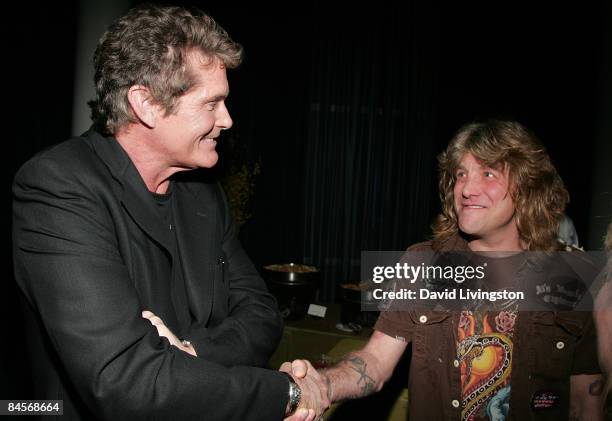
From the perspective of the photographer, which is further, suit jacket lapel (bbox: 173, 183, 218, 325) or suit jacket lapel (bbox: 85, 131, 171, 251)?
suit jacket lapel (bbox: 173, 183, 218, 325)

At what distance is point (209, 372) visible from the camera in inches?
51.0

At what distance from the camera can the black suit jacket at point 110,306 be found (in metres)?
1.20

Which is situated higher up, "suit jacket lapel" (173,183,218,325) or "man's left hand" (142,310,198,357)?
"suit jacket lapel" (173,183,218,325)

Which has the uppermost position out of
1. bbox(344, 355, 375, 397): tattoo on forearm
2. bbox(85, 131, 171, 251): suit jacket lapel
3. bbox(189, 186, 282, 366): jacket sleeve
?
bbox(85, 131, 171, 251): suit jacket lapel

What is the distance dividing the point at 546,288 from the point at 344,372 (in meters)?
0.79

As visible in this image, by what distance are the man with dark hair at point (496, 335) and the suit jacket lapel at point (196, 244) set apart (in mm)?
385

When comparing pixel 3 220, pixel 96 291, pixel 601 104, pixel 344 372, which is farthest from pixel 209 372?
pixel 601 104

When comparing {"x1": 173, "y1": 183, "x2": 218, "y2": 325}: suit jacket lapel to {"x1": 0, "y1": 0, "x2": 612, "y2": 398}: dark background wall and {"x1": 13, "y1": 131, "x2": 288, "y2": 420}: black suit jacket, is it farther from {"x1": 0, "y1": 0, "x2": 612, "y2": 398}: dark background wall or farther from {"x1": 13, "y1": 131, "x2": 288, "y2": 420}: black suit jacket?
{"x1": 0, "y1": 0, "x2": 612, "y2": 398}: dark background wall

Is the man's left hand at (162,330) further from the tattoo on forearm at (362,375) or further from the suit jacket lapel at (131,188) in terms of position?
the tattoo on forearm at (362,375)

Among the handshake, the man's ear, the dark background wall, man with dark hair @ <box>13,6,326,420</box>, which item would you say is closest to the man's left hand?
man with dark hair @ <box>13,6,326,420</box>

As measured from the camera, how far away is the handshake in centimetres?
151

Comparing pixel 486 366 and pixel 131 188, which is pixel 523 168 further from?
pixel 131 188

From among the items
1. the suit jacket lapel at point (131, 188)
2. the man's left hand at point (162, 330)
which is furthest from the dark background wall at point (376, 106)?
the man's left hand at point (162, 330)

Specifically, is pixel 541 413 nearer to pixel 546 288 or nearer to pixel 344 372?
pixel 546 288
